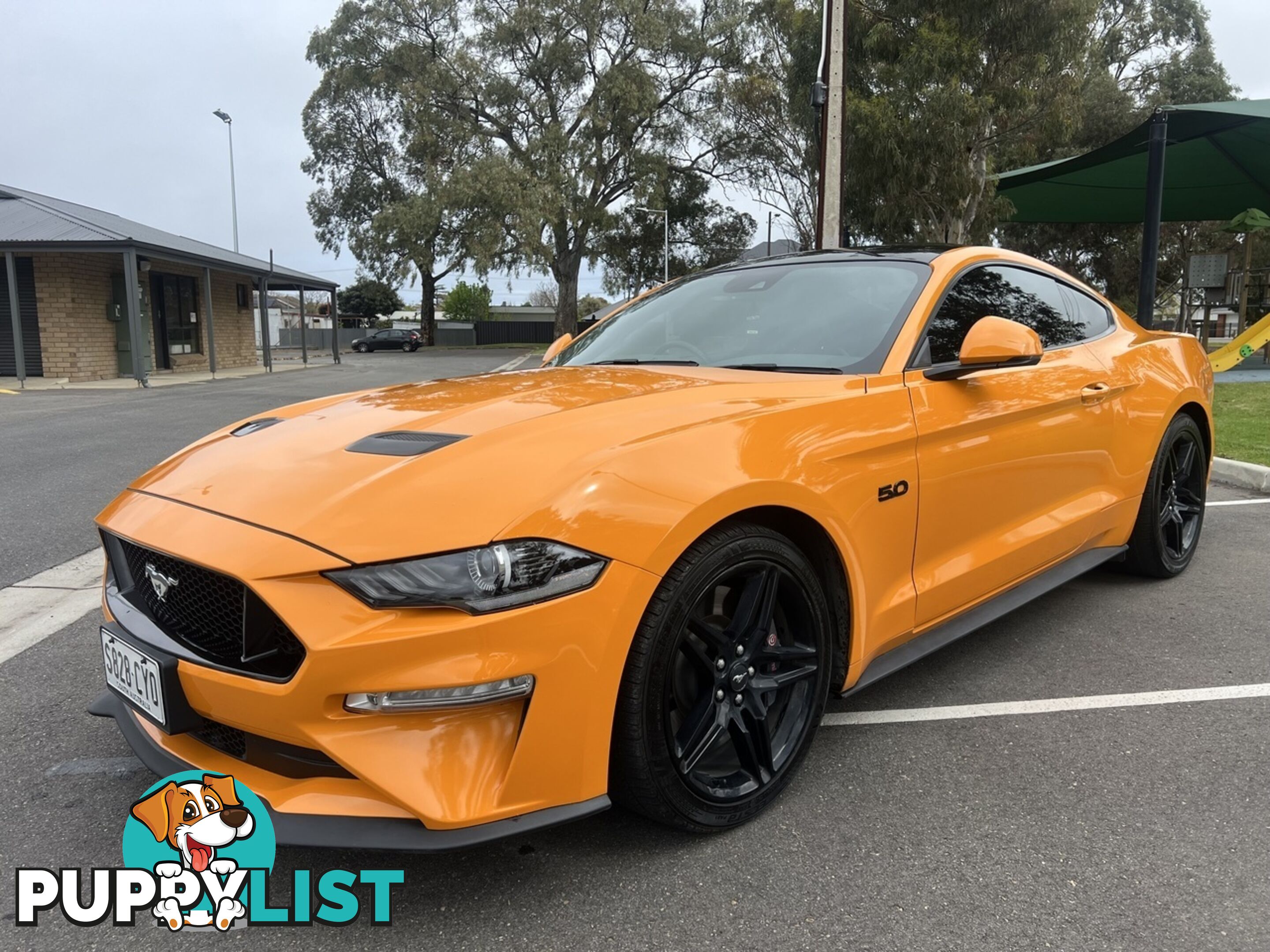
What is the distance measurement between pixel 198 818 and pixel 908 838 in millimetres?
1626

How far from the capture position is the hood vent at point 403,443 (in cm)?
199

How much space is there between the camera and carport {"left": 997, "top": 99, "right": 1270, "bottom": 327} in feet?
33.9

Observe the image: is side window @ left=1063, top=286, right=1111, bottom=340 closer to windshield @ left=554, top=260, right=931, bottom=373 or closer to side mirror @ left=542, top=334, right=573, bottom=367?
windshield @ left=554, top=260, right=931, bottom=373

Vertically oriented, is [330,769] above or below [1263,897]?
above

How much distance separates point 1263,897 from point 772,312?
207 centimetres

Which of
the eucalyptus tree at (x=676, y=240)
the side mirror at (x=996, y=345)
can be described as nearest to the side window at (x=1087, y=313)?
the side mirror at (x=996, y=345)

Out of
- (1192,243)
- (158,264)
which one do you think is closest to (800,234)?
(1192,243)

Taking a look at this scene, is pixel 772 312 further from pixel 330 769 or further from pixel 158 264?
pixel 158 264

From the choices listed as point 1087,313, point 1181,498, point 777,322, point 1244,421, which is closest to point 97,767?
point 777,322

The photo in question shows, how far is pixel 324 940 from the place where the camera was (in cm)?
182

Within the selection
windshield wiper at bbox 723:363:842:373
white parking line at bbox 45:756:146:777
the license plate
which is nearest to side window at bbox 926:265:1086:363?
windshield wiper at bbox 723:363:842:373

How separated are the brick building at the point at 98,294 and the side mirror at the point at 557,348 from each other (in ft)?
53.3

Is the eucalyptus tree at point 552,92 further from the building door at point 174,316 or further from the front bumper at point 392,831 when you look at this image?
the front bumper at point 392,831

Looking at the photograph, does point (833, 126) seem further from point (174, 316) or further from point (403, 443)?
point (174, 316)
